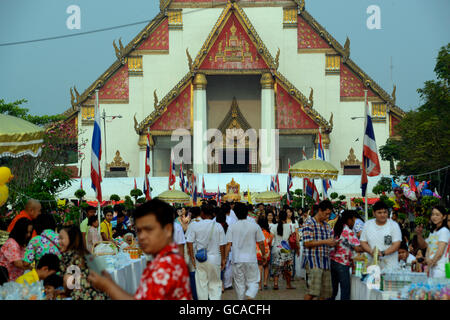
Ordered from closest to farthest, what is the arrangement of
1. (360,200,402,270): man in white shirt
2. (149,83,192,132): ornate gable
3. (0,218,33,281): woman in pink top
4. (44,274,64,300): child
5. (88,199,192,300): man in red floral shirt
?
1. (88,199,192,300): man in red floral shirt
2. (44,274,64,300): child
3. (0,218,33,281): woman in pink top
4. (360,200,402,270): man in white shirt
5. (149,83,192,132): ornate gable

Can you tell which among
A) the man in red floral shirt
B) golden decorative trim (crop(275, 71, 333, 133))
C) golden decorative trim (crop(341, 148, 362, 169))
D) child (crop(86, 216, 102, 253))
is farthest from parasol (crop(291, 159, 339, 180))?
golden decorative trim (crop(341, 148, 362, 169))

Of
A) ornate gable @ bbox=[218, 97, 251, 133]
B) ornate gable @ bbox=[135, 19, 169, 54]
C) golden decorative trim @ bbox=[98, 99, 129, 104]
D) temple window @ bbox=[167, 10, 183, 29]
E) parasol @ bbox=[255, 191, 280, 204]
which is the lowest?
parasol @ bbox=[255, 191, 280, 204]

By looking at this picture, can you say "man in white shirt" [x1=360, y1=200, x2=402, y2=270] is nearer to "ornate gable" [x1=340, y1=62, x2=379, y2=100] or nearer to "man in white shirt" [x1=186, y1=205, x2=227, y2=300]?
"man in white shirt" [x1=186, y1=205, x2=227, y2=300]

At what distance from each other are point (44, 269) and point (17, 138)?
231 centimetres

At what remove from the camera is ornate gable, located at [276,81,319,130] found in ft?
121

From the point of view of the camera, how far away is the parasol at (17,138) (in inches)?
318

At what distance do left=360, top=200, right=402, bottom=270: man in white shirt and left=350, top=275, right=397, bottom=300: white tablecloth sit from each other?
0.34 m

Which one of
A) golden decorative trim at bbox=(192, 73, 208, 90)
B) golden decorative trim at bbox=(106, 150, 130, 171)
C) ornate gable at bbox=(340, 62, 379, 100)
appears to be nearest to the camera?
golden decorative trim at bbox=(192, 73, 208, 90)

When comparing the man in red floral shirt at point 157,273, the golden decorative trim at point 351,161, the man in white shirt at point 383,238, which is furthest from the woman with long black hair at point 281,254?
the golden decorative trim at point 351,161

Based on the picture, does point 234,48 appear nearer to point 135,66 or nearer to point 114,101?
point 135,66

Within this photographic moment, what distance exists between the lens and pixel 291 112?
36.9m

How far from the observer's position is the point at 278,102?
3697cm

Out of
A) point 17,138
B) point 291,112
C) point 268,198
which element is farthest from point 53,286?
point 291,112
